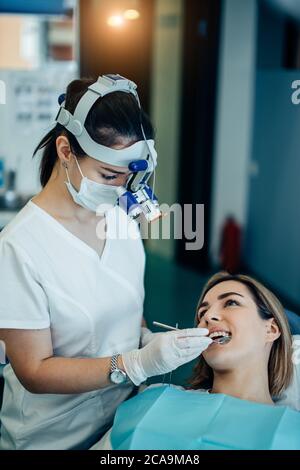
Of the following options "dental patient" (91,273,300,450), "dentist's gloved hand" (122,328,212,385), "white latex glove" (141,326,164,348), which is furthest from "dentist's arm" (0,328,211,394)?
"white latex glove" (141,326,164,348)

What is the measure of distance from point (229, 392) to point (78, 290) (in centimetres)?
48

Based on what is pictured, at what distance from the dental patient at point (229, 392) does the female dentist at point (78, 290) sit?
131 mm

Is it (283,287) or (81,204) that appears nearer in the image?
(81,204)

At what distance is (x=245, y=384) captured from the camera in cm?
157

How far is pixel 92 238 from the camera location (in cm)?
152

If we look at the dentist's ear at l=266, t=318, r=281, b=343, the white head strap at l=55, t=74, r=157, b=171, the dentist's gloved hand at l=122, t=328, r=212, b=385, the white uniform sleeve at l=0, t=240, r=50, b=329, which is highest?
the white head strap at l=55, t=74, r=157, b=171

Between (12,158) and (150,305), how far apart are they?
79 cm

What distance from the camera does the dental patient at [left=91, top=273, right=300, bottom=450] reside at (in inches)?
52.9

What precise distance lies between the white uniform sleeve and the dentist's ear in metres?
0.60

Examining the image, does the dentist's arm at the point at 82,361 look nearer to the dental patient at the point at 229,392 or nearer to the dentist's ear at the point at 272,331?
the dental patient at the point at 229,392

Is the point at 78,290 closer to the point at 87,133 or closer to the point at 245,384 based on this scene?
the point at 87,133

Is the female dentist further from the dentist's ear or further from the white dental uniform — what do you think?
the dentist's ear

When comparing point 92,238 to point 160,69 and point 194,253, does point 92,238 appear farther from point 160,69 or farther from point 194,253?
point 160,69

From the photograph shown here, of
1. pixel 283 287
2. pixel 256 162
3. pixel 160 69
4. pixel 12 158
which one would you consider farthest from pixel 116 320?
pixel 160 69
